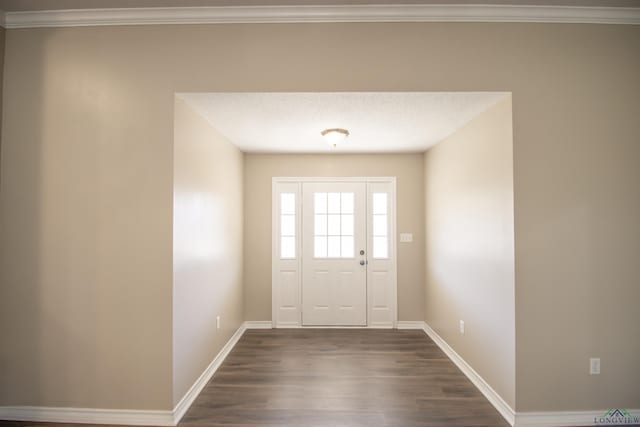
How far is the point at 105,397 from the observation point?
7.73 ft

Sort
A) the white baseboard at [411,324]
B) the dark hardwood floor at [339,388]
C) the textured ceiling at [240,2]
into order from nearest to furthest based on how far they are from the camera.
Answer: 1. the textured ceiling at [240,2]
2. the dark hardwood floor at [339,388]
3. the white baseboard at [411,324]

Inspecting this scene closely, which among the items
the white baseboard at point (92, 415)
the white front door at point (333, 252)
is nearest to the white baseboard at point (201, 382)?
the white baseboard at point (92, 415)

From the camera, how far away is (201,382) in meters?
2.82

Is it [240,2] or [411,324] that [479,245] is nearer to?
[411,324]

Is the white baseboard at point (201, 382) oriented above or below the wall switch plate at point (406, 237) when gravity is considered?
below

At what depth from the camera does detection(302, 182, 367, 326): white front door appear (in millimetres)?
4500

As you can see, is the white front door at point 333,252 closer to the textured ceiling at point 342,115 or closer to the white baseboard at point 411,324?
the white baseboard at point 411,324

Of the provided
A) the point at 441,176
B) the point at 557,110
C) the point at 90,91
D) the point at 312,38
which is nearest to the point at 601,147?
the point at 557,110

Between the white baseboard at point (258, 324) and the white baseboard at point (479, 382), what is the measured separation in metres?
2.19

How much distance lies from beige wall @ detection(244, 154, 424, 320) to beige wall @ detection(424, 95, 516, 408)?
1.64 feet

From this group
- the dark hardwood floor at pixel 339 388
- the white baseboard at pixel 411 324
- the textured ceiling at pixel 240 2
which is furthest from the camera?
the white baseboard at pixel 411 324

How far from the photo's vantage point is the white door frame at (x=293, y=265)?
4488 mm

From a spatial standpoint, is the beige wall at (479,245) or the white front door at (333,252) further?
the white front door at (333,252)

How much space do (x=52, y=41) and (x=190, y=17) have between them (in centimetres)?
108
